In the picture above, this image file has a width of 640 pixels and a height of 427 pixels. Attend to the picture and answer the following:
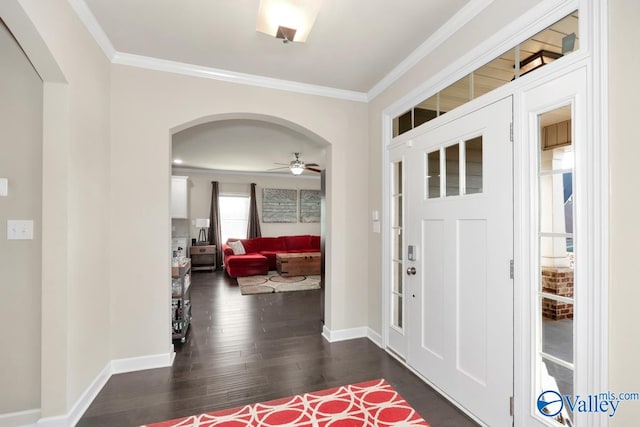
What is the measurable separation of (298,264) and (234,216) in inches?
109

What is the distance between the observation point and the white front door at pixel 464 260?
176 centimetres

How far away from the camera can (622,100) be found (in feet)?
4.02

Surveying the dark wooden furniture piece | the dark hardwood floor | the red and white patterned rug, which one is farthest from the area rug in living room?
the red and white patterned rug

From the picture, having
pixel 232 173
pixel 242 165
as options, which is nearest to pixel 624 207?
pixel 242 165

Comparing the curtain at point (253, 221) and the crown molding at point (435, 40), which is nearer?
the crown molding at point (435, 40)

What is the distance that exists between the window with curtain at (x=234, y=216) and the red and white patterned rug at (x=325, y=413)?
6.71 m

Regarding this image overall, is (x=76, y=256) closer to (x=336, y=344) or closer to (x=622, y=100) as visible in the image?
(x=336, y=344)

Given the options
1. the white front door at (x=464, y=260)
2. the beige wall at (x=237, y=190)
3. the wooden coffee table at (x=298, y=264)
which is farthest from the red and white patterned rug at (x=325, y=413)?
the beige wall at (x=237, y=190)

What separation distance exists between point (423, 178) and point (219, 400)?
7.75 feet

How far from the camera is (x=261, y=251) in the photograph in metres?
7.96

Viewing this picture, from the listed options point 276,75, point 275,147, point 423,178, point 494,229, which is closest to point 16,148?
point 276,75

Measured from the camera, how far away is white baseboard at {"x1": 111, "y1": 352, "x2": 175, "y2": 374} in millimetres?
2547

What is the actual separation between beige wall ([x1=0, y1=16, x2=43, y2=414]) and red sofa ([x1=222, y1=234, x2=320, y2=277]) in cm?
490

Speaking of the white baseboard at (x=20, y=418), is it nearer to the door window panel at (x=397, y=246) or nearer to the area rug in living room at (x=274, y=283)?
the door window panel at (x=397, y=246)
